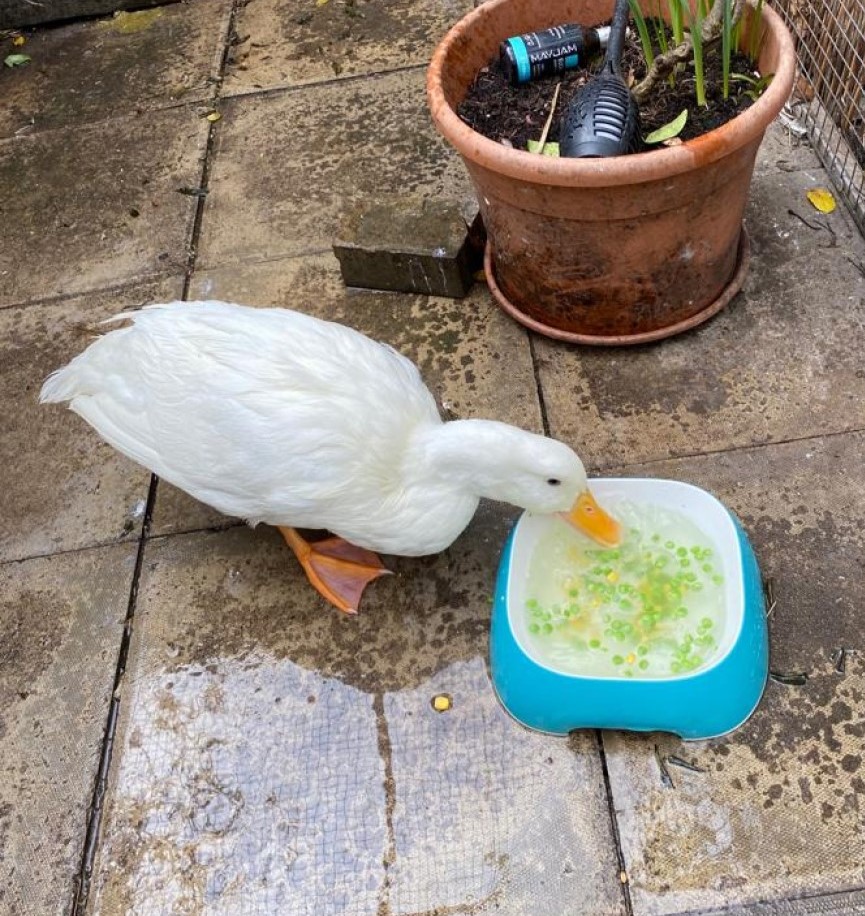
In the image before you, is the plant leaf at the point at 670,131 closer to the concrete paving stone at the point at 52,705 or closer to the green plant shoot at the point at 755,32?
the green plant shoot at the point at 755,32

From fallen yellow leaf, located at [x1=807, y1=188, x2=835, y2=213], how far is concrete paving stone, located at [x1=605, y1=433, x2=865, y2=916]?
1214mm

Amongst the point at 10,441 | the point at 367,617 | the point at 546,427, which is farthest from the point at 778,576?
the point at 10,441

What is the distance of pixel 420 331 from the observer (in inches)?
112

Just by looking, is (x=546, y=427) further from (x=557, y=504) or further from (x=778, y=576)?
(x=778, y=576)

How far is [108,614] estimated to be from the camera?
2330 mm

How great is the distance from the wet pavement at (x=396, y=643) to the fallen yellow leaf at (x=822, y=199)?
0.05 metres

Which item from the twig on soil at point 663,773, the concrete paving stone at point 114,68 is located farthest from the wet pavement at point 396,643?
the concrete paving stone at point 114,68

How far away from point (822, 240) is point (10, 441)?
283cm

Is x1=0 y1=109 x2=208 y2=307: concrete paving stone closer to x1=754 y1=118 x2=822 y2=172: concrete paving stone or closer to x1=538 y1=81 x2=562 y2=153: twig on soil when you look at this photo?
x1=538 y1=81 x2=562 y2=153: twig on soil

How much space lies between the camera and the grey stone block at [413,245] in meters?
2.79

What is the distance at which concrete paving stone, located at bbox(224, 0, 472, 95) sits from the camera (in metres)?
3.93

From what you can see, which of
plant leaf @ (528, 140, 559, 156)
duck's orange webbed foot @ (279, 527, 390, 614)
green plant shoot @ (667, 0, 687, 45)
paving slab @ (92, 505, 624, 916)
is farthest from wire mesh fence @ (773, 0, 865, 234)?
duck's orange webbed foot @ (279, 527, 390, 614)

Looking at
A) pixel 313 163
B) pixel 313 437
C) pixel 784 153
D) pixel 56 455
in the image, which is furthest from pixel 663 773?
pixel 313 163

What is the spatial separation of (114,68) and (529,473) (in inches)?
144
